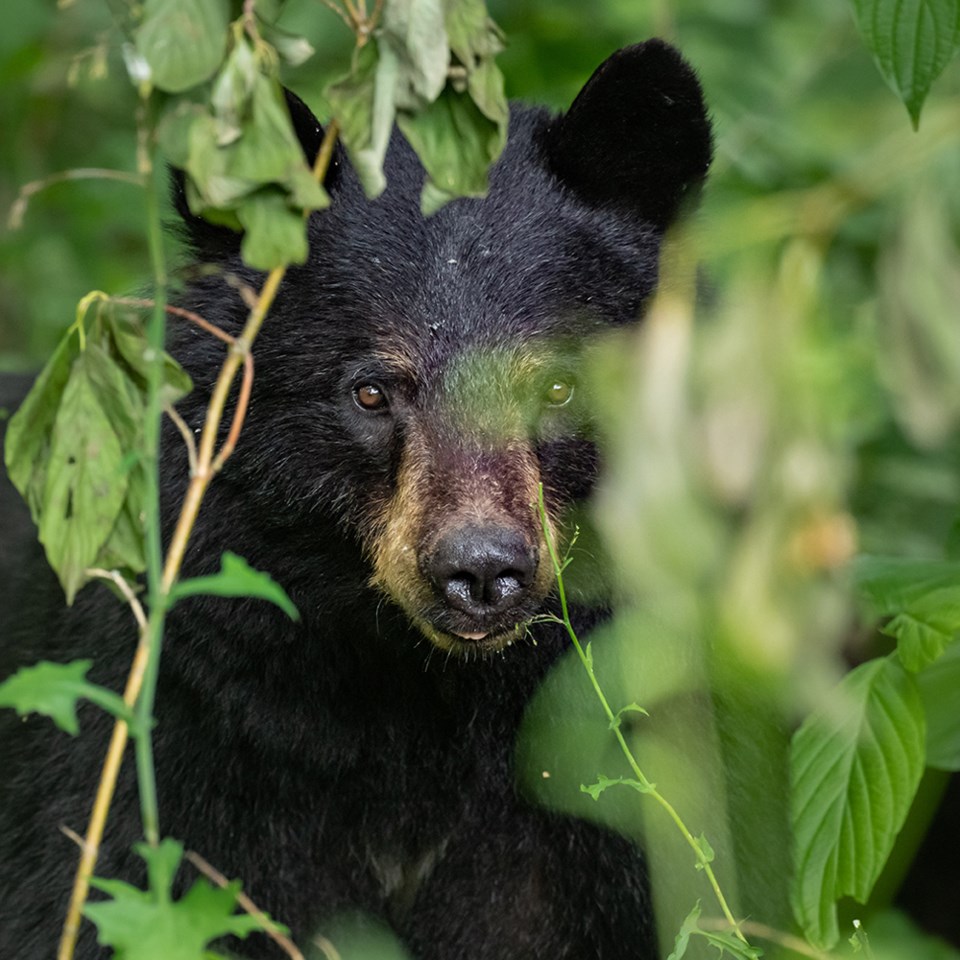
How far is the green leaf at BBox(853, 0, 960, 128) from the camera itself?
2.56 meters

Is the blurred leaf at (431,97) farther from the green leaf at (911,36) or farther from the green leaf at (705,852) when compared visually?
the green leaf at (705,852)

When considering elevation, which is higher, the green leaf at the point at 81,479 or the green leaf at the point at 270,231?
the green leaf at the point at 270,231

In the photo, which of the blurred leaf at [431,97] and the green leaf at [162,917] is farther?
the blurred leaf at [431,97]

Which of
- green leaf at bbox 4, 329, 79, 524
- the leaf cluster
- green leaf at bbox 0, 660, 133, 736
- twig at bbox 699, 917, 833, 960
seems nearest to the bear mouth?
twig at bbox 699, 917, 833, 960

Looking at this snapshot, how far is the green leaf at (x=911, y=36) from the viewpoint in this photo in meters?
2.56

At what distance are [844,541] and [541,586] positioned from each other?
1.37 meters

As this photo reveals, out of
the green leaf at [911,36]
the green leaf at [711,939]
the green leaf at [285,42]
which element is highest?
the green leaf at [911,36]

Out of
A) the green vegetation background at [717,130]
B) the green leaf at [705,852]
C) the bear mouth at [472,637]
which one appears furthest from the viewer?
the green vegetation background at [717,130]

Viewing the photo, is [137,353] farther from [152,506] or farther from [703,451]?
[703,451]

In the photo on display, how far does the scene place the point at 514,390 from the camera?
3309 millimetres

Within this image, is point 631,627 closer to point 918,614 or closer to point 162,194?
point 918,614

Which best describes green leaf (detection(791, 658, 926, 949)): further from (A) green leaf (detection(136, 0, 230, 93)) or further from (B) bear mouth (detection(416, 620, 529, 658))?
(A) green leaf (detection(136, 0, 230, 93))

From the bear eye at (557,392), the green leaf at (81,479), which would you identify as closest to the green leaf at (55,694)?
the green leaf at (81,479)

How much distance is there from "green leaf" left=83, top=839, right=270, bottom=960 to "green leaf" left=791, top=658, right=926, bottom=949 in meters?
1.20
